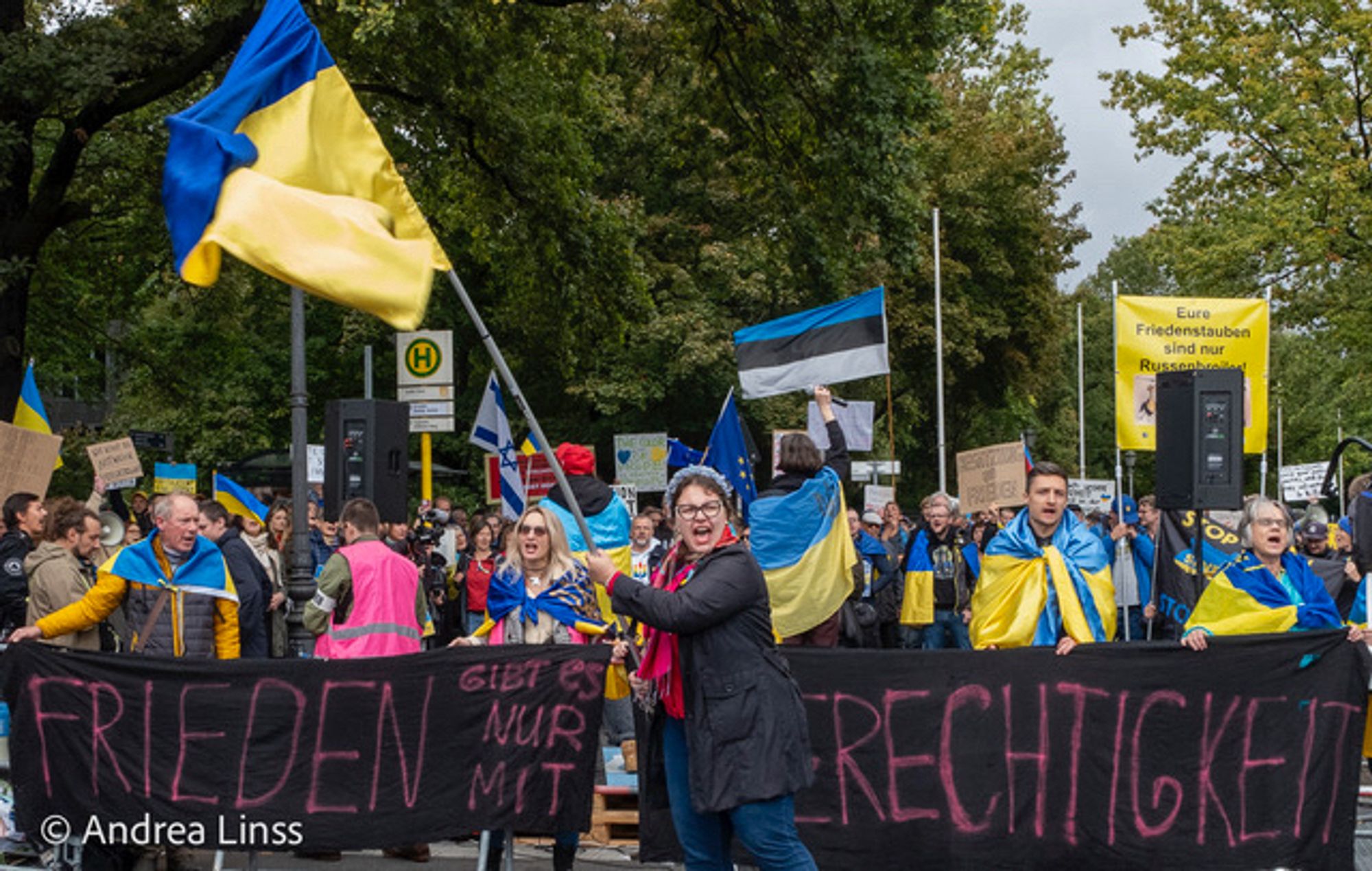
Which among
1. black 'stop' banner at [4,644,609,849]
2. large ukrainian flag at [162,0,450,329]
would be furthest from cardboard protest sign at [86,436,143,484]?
large ukrainian flag at [162,0,450,329]

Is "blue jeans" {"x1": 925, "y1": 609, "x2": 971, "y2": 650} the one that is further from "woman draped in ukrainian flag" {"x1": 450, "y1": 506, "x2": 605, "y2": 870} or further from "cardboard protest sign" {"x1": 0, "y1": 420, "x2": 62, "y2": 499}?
"woman draped in ukrainian flag" {"x1": 450, "y1": 506, "x2": 605, "y2": 870}

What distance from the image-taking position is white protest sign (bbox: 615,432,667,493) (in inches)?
1038

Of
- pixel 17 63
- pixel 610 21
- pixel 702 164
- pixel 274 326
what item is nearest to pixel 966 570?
pixel 702 164

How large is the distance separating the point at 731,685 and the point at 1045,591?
8.22 ft

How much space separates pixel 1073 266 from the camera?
48.0m

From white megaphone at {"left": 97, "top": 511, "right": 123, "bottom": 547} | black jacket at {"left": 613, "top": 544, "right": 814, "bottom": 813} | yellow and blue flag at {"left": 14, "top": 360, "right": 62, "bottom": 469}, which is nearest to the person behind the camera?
black jacket at {"left": 613, "top": 544, "right": 814, "bottom": 813}

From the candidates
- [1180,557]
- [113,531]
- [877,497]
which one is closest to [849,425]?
[1180,557]

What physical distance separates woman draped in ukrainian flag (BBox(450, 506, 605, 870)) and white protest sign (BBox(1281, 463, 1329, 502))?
21242mm

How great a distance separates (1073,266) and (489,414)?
34797 millimetres

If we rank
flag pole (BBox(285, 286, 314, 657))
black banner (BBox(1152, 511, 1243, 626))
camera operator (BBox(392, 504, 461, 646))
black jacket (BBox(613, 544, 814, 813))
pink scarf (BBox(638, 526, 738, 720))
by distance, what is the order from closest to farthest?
1. black jacket (BBox(613, 544, 814, 813))
2. pink scarf (BBox(638, 526, 738, 720))
3. flag pole (BBox(285, 286, 314, 657))
4. black banner (BBox(1152, 511, 1243, 626))
5. camera operator (BBox(392, 504, 461, 646))

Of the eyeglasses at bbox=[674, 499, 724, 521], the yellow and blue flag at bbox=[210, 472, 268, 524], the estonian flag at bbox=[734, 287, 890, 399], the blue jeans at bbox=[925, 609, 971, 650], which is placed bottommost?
the blue jeans at bbox=[925, 609, 971, 650]

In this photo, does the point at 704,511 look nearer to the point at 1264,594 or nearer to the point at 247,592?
the point at 1264,594

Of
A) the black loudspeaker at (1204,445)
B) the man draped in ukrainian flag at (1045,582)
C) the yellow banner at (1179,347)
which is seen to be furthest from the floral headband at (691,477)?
the yellow banner at (1179,347)

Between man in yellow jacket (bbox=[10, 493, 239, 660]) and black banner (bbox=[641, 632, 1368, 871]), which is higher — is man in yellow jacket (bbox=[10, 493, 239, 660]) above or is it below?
above
